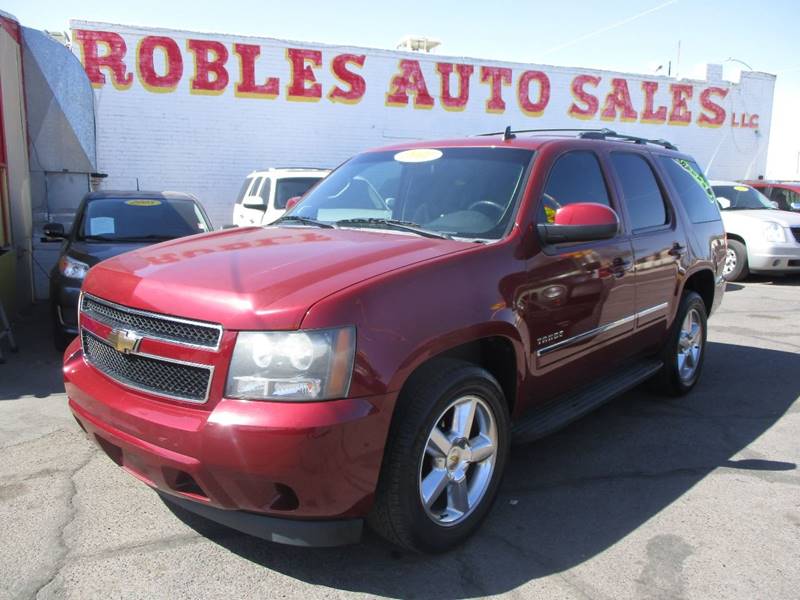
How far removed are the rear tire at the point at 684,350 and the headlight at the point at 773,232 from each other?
6951 mm

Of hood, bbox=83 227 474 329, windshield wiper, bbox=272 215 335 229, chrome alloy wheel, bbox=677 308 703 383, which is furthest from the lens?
chrome alloy wheel, bbox=677 308 703 383

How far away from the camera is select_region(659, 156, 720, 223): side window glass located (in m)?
4.99

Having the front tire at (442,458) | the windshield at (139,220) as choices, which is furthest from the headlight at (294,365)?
the windshield at (139,220)

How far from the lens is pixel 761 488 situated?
12.0ft


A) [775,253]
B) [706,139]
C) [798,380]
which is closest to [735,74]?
[706,139]

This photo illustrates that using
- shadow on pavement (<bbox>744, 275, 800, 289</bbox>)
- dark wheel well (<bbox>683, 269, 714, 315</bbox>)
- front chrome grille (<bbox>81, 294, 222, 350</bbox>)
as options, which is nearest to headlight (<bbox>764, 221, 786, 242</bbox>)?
shadow on pavement (<bbox>744, 275, 800, 289</bbox>)

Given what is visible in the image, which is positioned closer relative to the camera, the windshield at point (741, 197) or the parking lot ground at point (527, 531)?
the parking lot ground at point (527, 531)

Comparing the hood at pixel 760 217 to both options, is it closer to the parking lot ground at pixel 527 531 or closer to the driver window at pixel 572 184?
the parking lot ground at pixel 527 531

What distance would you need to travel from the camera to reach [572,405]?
12.4 ft

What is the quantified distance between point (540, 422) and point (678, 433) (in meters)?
1.49

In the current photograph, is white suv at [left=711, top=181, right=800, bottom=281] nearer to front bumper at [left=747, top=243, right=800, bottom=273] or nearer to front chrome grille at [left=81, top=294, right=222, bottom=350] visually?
front bumper at [left=747, top=243, right=800, bottom=273]

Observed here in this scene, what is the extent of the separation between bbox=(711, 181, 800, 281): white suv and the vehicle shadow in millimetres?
6415

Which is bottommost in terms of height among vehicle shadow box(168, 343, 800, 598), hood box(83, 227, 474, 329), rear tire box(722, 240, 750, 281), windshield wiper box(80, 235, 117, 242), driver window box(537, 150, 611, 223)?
vehicle shadow box(168, 343, 800, 598)

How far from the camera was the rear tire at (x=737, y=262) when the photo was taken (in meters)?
11.5
